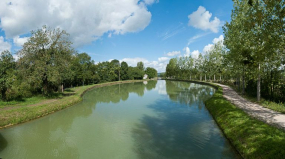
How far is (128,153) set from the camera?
26.1ft

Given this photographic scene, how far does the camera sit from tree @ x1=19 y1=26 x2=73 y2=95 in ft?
64.2

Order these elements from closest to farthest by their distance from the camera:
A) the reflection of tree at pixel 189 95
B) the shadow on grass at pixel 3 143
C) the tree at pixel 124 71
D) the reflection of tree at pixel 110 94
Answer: the shadow on grass at pixel 3 143 < the reflection of tree at pixel 189 95 < the reflection of tree at pixel 110 94 < the tree at pixel 124 71

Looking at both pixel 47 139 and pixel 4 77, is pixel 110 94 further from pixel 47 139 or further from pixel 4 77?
pixel 47 139

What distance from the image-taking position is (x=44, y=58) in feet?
67.2

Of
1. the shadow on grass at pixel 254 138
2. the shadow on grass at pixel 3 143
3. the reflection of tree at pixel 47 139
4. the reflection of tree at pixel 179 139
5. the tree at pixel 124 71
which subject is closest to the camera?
the shadow on grass at pixel 254 138

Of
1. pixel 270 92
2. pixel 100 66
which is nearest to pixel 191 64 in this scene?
pixel 100 66

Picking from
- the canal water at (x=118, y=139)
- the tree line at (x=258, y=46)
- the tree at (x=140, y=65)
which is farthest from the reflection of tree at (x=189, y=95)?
the tree at (x=140, y=65)

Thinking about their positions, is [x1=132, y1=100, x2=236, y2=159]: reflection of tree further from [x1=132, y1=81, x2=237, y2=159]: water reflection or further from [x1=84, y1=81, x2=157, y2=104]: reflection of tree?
[x1=84, y1=81, x2=157, y2=104]: reflection of tree

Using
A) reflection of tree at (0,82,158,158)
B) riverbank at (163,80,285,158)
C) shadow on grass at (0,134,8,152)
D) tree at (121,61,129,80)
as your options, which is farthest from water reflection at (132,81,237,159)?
tree at (121,61,129,80)

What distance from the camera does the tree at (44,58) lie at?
771 inches

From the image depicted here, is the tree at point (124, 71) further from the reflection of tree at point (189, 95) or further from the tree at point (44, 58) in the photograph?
the tree at point (44, 58)

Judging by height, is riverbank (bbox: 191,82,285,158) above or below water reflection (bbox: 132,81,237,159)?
above

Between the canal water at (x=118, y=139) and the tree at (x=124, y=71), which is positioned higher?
the tree at (x=124, y=71)

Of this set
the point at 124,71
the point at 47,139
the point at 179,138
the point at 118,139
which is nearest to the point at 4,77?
the point at 47,139
